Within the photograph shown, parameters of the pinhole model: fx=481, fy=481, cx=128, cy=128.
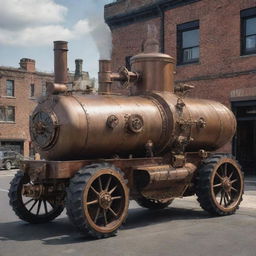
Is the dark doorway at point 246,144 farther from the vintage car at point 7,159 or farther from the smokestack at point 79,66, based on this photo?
the smokestack at point 79,66

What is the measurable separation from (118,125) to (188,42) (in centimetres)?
1249

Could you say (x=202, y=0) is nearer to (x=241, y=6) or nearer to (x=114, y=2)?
(x=241, y=6)

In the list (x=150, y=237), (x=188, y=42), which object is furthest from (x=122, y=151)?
(x=188, y=42)

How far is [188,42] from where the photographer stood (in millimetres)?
19984

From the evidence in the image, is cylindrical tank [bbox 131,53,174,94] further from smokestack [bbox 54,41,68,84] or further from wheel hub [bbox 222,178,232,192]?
wheel hub [bbox 222,178,232,192]

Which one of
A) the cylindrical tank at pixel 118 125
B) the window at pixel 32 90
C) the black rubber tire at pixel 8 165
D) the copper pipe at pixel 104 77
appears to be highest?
the window at pixel 32 90

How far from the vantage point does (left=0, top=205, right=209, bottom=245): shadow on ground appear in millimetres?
7473

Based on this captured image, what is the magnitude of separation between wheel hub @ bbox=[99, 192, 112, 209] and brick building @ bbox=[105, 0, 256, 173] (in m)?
10.8

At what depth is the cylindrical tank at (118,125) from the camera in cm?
784

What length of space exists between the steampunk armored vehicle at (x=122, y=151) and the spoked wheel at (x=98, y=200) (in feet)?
0.05

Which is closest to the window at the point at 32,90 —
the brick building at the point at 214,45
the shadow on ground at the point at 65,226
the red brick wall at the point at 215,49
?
the brick building at the point at 214,45

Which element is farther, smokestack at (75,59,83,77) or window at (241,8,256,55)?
smokestack at (75,59,83,77)

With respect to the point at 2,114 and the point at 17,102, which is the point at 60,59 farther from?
the point at 17,102

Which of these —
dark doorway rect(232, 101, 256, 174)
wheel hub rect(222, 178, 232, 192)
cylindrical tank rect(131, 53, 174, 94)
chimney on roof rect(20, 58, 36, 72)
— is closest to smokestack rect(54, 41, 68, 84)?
cylindrical tank rect(131, 53, 174, 94)
